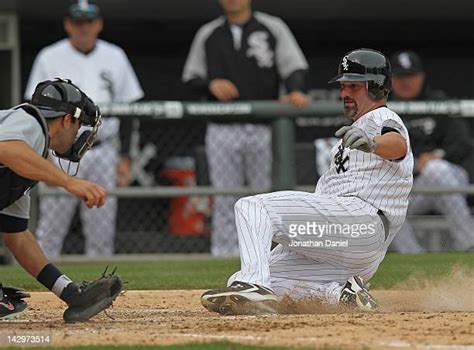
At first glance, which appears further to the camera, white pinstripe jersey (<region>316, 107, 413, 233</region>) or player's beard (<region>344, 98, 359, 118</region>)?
player's beard (<region>344, 98, 359, 118</region>)

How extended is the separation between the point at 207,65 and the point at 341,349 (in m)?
5.97

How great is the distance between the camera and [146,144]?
11.2 metres

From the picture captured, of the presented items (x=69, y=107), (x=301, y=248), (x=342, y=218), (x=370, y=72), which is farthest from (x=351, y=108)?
(x=69, y=107)

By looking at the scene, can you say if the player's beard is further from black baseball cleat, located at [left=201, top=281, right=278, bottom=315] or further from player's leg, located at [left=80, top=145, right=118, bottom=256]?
player's leg, located at [left=80, top=145, right=118, bottom=256]

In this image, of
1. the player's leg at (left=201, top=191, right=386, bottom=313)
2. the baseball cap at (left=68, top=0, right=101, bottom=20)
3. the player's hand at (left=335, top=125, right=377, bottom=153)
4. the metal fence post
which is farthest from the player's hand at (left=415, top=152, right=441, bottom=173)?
the player's hand at (left=335, top=125, right=377, bottom=153)

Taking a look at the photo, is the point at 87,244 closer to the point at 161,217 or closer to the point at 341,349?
the point at 161,217

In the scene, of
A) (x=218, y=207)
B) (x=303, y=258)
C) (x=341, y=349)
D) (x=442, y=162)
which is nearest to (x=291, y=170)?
(x=218, y=207)

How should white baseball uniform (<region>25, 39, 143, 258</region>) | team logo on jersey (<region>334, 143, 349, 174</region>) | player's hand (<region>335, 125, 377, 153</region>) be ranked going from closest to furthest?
player's hand (<region>335, 125, 377, 153</region>), team logo on jersey (<region>334, 143, 349, 174</region>), white baseball uniform (<region>25, 39, 143, 258</region>)

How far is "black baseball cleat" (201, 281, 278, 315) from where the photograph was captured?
531 centimetres

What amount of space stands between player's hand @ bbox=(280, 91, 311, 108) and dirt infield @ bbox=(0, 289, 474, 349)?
11.5 ft

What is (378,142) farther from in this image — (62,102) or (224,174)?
(224,174)

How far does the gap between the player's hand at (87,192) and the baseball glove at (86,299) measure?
56 centimetres

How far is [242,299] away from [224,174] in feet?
14.4

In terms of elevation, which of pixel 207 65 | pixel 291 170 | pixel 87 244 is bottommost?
pixel 87 244
